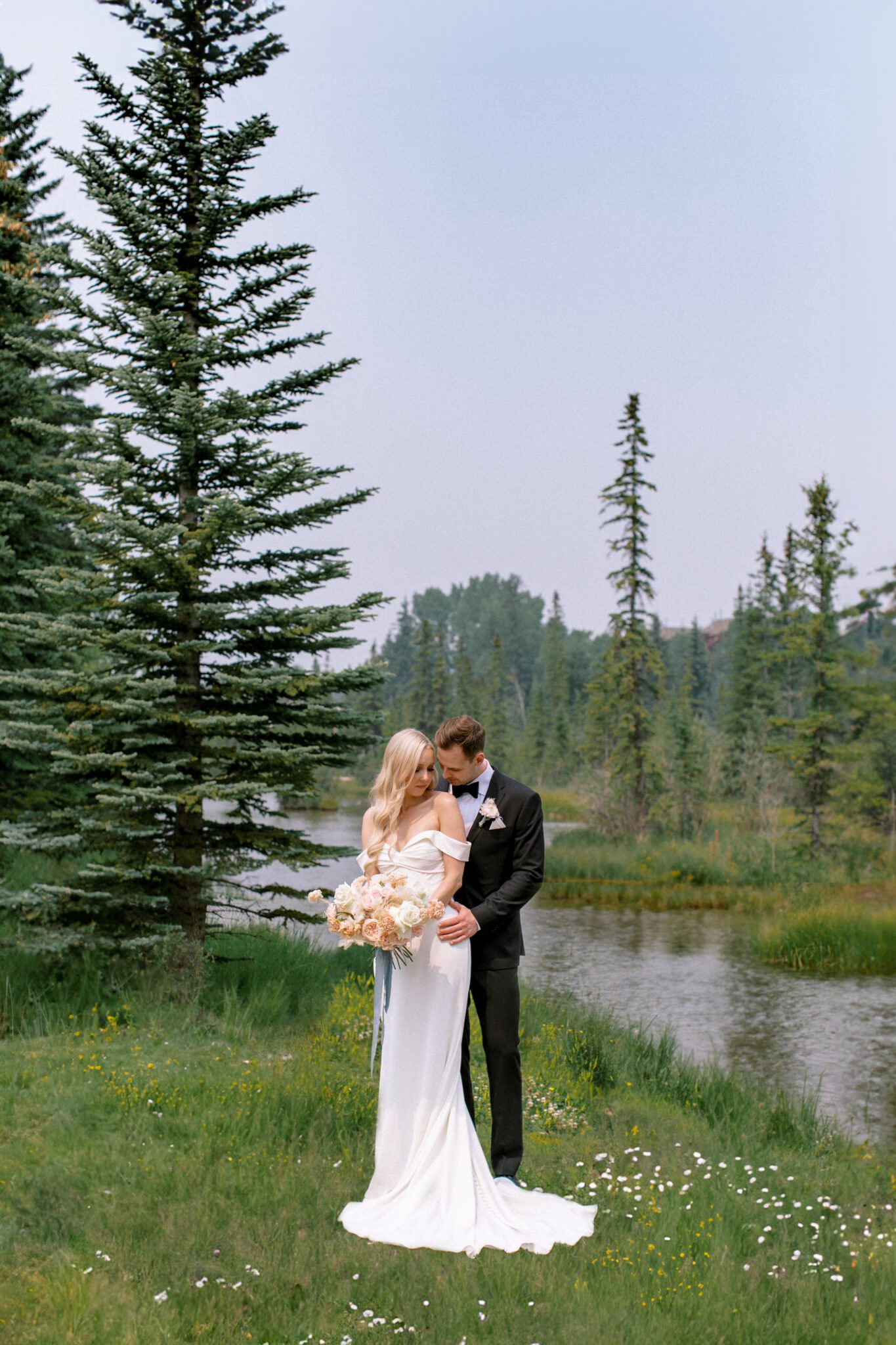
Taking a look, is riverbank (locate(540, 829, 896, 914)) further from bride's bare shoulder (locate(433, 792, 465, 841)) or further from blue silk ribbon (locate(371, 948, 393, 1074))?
bride's bare shoulder (locate(433, 792, 465, 841))

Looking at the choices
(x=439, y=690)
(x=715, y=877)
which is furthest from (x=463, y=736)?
(x=439, y=690)

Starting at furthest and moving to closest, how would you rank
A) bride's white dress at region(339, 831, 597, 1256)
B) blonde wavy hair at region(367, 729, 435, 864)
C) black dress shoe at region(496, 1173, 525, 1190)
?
black dress shoe at region(496, 1173, 525, 1190), blonde wavy hair at region(367, 729, 435, 864), bride's white dress at region(339, 831, 597, 1256)

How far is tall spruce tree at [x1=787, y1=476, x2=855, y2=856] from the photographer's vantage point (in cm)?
2970

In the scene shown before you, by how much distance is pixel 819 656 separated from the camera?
100 feet

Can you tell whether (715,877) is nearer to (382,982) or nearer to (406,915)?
(382,982)

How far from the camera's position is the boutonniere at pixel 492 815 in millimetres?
6168

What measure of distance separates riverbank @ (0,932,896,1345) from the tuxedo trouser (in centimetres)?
53

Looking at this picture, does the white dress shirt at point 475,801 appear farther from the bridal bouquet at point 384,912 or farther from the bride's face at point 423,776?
the bridal bouquet at point 384,912

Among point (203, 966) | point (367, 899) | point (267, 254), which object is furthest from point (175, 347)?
point (367, 899)

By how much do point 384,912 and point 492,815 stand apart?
31.7 inches

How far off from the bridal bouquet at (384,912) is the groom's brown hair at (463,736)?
0.72 meters

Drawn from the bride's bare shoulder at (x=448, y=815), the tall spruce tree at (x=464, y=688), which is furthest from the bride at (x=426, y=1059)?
the tall spruce tree at (x=464, y=688)

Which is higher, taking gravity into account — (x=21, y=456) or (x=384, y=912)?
(x=21, y=456)

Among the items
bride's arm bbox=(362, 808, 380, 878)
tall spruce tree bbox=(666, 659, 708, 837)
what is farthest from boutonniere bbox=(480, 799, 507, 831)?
tall spruce tree bbox=(666, 659, 708, 837)
